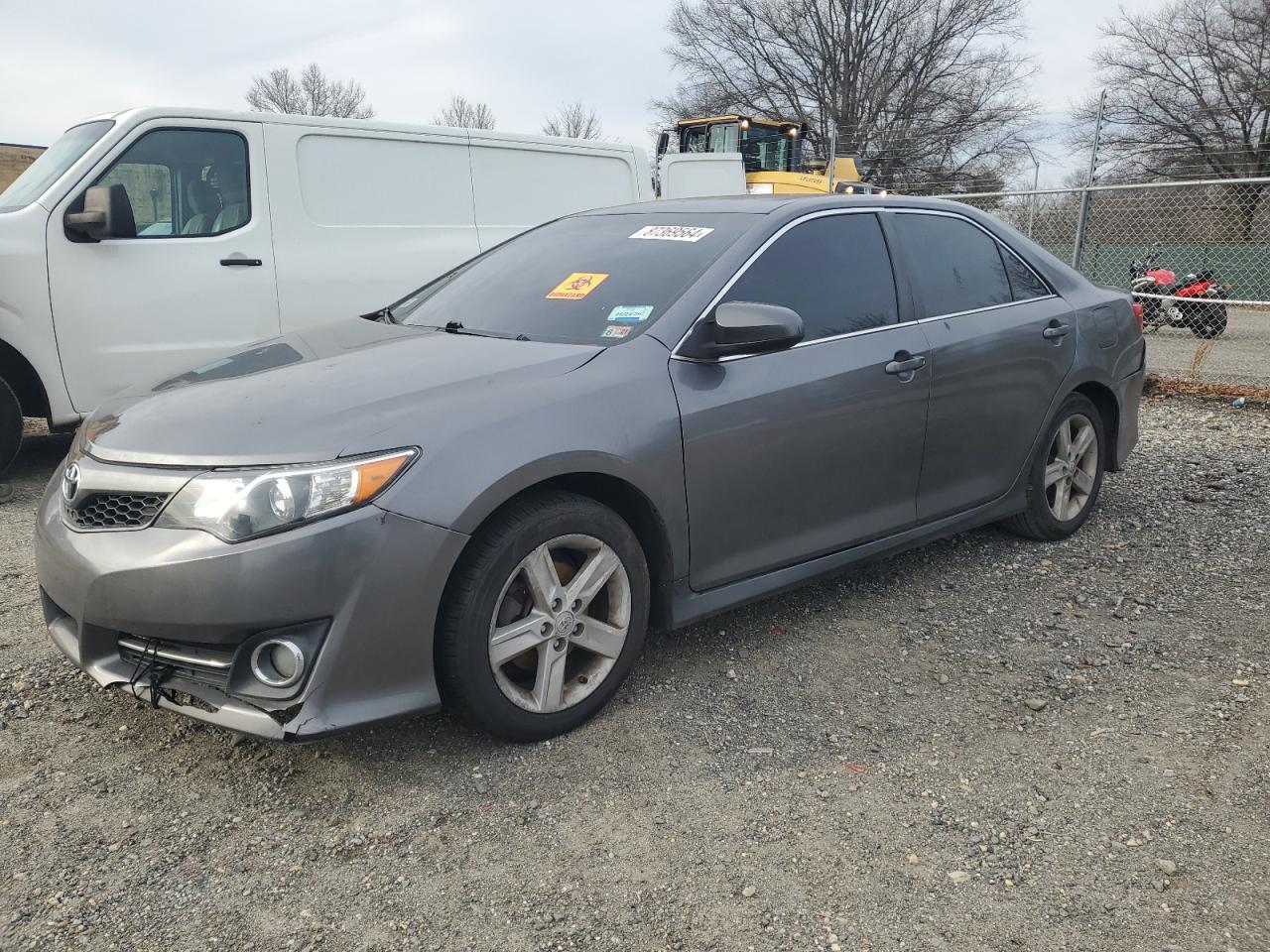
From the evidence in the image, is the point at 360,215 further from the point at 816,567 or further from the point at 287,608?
the point at 287,608

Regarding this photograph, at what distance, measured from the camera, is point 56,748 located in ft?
9.22

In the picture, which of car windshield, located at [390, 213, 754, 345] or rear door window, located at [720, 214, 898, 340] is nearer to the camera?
car windshield, located at [390, 213, 754, 345]

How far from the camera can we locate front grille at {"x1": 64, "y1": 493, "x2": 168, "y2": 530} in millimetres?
2520

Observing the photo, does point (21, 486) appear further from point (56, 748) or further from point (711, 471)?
point (711, 471)

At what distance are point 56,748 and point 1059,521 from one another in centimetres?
399

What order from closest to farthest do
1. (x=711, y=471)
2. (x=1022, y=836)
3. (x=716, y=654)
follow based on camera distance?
(x=1022, y=836), (x=711, y=471), (x=716, y=654)

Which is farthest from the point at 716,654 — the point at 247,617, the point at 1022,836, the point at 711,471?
the point at 247,617

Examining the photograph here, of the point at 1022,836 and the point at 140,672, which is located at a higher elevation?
the point at 140,672

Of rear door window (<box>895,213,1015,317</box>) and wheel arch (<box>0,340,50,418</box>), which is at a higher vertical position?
rear door window (<box>895,213,1015,317</box>)

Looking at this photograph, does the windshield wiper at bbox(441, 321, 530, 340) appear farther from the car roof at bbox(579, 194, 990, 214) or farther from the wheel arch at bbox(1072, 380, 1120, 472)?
the wheel arch at bbox(1072, 380, 1120, 472)

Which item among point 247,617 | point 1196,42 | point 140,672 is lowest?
point 140,672

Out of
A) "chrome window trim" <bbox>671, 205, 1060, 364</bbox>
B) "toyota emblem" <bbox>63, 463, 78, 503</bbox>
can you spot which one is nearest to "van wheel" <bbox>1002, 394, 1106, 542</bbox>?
"chrome window trim" <bbox>671, 205, 1060, 364</bbox>

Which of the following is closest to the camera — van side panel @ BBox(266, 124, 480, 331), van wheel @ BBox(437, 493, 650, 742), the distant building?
van wheel @ BBox(437, 493, 650, 742)

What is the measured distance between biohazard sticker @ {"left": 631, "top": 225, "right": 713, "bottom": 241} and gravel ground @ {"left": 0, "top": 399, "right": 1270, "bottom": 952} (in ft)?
4.63
